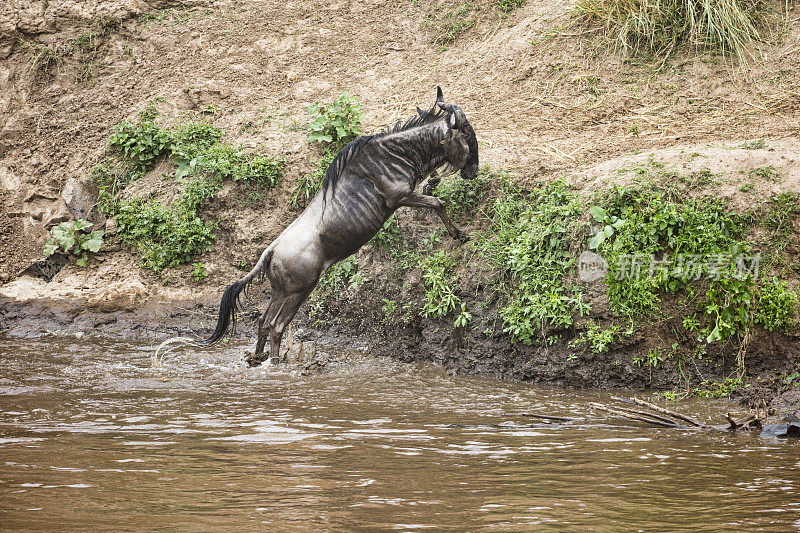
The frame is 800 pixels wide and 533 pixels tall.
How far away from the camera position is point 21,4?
494 inches

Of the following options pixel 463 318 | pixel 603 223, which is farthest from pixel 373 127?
pixel 603 223

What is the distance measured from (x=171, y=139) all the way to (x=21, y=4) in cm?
453

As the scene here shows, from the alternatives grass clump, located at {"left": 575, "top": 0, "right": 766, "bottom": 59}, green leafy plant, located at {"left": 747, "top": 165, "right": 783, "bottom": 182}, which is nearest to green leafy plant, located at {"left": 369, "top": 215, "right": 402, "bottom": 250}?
green leafy plant, located at {"left": 747, "top": 165, "right": 783, "bottom": 182}

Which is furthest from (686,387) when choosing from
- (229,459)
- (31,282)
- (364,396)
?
(31,282)

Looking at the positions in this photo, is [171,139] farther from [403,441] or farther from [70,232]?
[403,441]

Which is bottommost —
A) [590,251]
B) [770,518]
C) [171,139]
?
[770,518]

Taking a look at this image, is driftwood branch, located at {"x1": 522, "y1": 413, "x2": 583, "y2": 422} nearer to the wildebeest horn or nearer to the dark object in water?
the dark object in water

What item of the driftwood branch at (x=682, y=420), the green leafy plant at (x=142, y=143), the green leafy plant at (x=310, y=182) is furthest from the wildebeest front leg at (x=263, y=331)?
the green leafy plant at (x=142, y=143)

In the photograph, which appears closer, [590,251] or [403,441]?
[403,441]

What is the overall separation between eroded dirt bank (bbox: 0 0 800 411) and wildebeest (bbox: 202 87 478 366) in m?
0.85

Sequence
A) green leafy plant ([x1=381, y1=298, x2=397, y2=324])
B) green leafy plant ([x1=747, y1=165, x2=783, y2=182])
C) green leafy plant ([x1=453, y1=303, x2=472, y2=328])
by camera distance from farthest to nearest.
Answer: green leafy plant ([x1=381, y1=298, x2=397, y2=324]) → green leafy plant ([x1=453, y1=303, x2=472, y2=328]) → green leafy plant ([x1=747, y1=165, x2=783, y2=182])

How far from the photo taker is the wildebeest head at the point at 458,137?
743cm

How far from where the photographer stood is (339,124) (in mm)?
9664

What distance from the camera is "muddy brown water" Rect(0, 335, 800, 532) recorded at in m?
3.18
